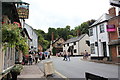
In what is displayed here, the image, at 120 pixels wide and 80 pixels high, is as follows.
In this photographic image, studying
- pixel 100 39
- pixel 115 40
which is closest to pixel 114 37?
pixel 115 40

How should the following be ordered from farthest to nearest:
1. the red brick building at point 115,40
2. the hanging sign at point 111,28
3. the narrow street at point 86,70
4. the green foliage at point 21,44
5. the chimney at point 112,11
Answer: the chimney at point 112,11
the hanging sign at point 111,28
the red brick building at point 115,40
the narrow street at point 86,70
the green foliage at point 21,44

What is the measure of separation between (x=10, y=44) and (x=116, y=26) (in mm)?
17837

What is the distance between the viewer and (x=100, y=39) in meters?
23.5

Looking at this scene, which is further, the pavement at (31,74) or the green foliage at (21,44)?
the pavement at (31,74)

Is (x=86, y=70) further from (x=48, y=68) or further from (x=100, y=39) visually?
(x=100, y=39)

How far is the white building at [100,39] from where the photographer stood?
73.3 ft

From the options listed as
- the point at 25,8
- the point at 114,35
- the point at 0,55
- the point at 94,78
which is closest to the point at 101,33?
the point at 114,35

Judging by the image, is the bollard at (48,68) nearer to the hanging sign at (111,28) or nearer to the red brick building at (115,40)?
the red brick building at (115,40)

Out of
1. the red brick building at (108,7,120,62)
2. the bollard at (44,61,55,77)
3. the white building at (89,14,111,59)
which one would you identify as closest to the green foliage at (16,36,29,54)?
the bollard at (44,61,55,77)

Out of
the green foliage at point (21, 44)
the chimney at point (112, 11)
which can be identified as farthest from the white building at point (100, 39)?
the green foliage at point (21, 44)

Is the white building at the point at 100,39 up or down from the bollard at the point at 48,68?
up

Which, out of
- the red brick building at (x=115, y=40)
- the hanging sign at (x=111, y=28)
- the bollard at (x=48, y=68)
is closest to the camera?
the bollard at (x=48, y=68)

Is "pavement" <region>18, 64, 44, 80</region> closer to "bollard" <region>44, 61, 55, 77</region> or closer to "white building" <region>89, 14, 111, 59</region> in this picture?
"bollard" <region>44, 61, 55, 77</region>

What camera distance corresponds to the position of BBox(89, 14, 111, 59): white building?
2235cm
